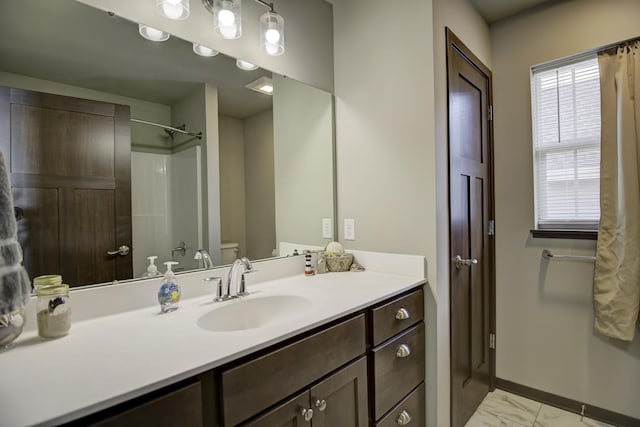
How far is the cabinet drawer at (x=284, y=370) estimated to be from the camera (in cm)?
76

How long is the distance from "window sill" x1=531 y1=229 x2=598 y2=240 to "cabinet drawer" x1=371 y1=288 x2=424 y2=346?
1.02m

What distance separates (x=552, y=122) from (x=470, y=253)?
1.00 meters

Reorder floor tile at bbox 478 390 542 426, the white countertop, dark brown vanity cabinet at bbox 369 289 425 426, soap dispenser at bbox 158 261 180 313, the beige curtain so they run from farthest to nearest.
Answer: floor tile at bbox 478 390 542 426, the beige curtain, dark brown vanity cabinet at bbox 369 289 425 426, soap dispenser at bbox 158 261 180 313, the white countertop

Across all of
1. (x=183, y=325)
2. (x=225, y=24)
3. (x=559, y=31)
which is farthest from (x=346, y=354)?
(x=559, y=31)

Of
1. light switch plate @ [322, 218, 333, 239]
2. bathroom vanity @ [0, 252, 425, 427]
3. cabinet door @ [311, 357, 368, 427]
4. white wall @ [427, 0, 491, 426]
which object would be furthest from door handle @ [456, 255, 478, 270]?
cabinet door @ [311, 357, 368, 427]

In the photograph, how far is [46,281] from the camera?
36.4 inches

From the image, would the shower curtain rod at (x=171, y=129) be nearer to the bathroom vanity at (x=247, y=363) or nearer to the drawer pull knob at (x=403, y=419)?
the bathroom vanity at (x=247, y=363)

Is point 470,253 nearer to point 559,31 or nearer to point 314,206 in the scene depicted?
point 314,206

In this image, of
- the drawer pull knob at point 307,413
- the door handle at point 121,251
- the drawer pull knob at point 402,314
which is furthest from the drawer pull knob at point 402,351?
the door handle at point 121,251

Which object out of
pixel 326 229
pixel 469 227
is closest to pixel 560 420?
pixel 469 227

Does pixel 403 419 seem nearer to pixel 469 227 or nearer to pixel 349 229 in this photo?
pixel 349 229

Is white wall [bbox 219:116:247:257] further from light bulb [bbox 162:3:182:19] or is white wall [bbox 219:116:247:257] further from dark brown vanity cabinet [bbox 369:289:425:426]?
dark brown vanity cabinet [bbox 369:289:425:426]

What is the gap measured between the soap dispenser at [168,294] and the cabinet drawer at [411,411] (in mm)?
903

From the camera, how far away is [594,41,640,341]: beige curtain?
1.60 metres
